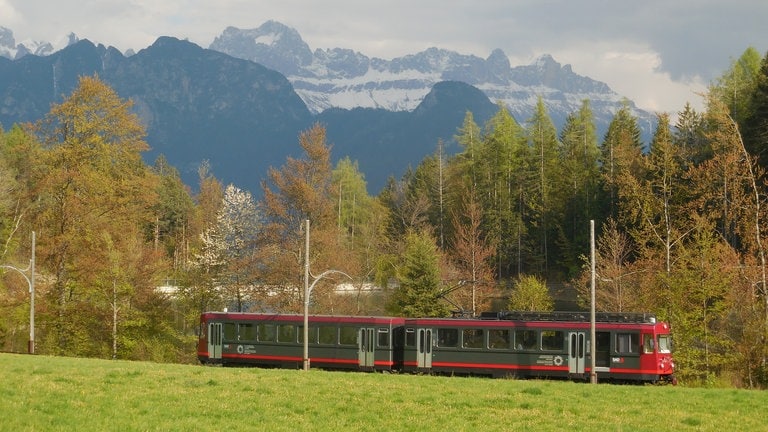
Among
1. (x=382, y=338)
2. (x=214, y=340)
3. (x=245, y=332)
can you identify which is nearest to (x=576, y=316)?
(x=382, y=338)

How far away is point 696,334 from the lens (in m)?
37.4

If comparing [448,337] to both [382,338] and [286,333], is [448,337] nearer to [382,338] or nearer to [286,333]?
Result: [382,338]

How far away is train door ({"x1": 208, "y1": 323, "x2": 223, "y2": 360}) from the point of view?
40562 mm

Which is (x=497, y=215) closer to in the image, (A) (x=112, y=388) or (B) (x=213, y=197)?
(B) (x=213, y=197)

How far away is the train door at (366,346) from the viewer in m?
37.8

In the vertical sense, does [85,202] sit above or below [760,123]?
below

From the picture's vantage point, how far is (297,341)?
38.9 m

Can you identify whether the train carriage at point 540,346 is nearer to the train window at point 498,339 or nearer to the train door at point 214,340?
the train window at point 498,339

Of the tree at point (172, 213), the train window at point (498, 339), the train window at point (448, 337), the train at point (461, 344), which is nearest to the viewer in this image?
the train at point (461, 344)

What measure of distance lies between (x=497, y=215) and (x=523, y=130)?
15678 mm

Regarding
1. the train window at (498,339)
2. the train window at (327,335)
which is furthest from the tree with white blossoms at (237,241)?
the train window at (498,339)

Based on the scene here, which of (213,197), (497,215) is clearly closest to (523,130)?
(497,215)

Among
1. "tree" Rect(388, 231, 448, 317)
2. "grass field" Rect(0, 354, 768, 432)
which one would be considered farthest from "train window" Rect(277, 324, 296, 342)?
"tree" Rect(388, 231, 448, 317)

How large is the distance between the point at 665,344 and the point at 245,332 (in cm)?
1834
